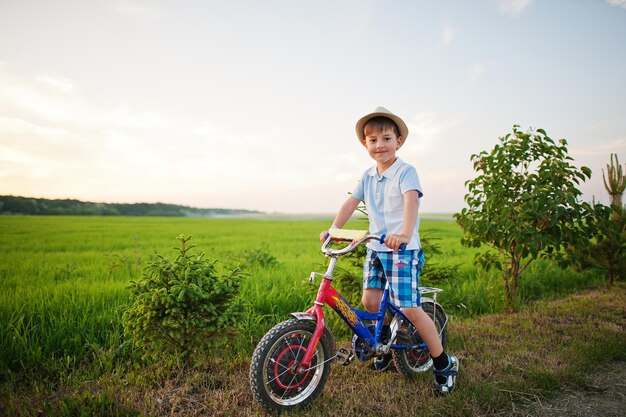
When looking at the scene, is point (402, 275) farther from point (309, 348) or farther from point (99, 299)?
point (99, 299)

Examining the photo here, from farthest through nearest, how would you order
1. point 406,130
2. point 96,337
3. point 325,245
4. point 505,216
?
point 505,216 → point 96,337 → point 406,130 → point 325,245

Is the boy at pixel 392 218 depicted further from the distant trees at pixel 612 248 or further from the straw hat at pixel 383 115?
the distant trees at pixel 612 248

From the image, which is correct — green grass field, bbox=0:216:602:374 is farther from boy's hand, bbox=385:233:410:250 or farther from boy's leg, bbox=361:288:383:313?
boy's hand, bbox=385:233:410:250

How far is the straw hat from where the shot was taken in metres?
3.28

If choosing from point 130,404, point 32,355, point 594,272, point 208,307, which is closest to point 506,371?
point 208,307

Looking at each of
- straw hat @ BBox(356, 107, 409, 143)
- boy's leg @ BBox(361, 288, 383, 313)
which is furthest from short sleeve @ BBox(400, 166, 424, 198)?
boy's leg @ BBox(361, 288, 383, 313)

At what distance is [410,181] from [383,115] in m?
0.60

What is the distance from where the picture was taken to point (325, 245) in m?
3.05

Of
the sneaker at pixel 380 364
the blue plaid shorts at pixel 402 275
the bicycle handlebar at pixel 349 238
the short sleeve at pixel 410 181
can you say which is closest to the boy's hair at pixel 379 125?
the short sleeve at pixel 410 181

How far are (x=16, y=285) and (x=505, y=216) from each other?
789 centimetres

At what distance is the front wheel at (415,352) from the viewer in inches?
149

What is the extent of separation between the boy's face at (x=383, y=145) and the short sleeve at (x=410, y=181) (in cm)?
21

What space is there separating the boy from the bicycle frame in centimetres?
15

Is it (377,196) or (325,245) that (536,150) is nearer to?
(377,196)
